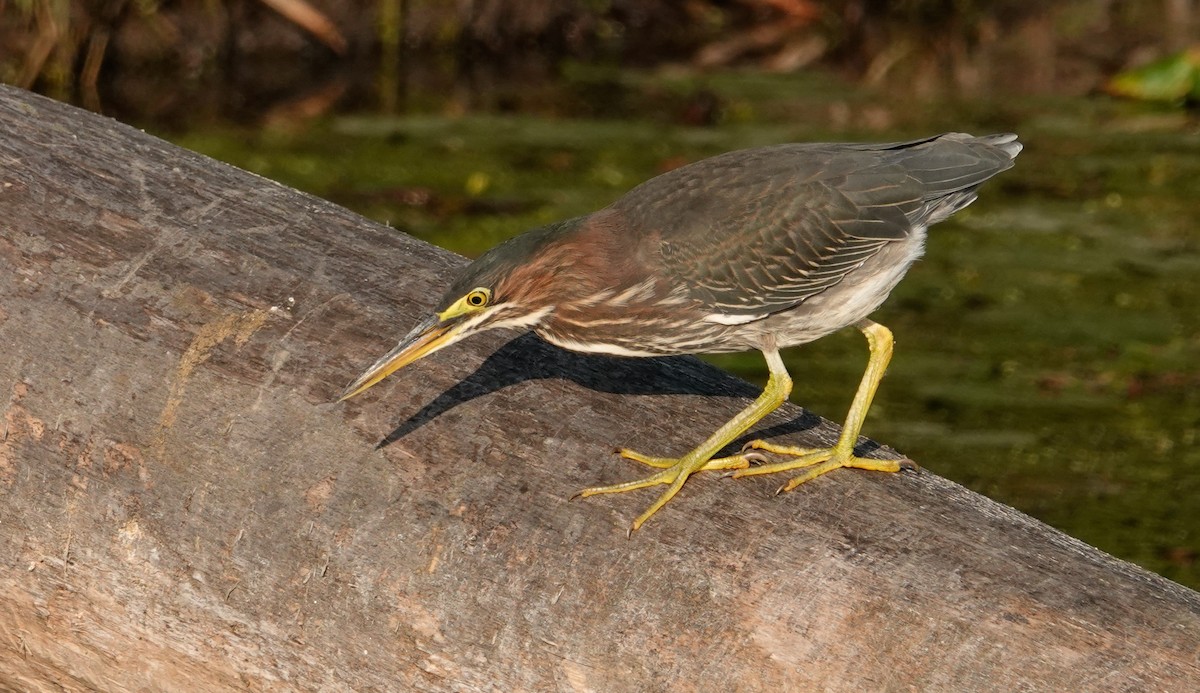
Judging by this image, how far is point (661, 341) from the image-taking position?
12.0ft

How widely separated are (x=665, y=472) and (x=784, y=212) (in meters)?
0.80

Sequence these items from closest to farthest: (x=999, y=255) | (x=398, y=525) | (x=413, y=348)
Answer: (x=398, y=525), (x=413, y=348), (x=999, y=255)

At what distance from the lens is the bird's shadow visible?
359 centimetres

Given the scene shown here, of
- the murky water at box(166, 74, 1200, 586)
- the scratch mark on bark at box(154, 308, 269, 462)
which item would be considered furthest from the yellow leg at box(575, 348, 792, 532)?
the murky water at box(166, 74, 1200, 586)

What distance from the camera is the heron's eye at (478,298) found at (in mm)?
3416

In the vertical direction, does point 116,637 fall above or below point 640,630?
below

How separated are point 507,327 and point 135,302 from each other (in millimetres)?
920

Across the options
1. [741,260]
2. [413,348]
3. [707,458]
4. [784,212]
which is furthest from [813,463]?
[413,348]

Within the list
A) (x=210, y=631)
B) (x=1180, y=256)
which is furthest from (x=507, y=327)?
(x=1180, y=256)

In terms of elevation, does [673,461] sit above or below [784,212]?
below

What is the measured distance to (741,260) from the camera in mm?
3650

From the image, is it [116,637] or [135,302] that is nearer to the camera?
[116,637]

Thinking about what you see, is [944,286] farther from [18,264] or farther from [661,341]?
[18,264]

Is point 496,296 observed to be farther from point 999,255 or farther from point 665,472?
point 999,255
